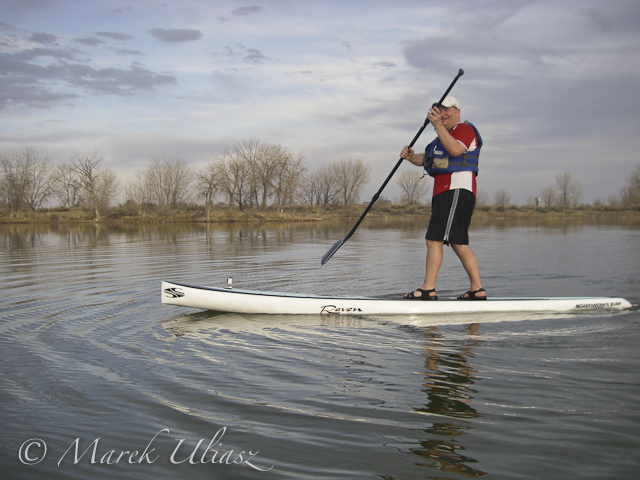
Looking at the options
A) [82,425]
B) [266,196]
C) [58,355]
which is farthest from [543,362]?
[266,196]

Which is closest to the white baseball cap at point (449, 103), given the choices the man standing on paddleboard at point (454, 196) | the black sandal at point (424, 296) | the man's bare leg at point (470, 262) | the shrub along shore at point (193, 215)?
the man standing on paddleboard at point (454, 196)

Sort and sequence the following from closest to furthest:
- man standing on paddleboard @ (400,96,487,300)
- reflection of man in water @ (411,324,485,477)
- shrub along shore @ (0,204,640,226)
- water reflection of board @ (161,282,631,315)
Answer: reflection of man in water @ (411,324,485,477) < water reflection of board @ (161,282,631,315) < man standing on paddleboard @ (400,96,487,300) < shrub along shore @ (0,204,640,226)

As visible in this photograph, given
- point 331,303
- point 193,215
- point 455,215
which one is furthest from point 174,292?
point 193,215

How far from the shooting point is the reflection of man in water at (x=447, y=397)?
235 centimetres

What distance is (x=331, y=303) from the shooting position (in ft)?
18.0

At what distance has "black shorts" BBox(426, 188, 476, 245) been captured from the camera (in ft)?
18.4

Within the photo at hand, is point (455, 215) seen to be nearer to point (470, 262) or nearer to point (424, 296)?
point (470, 262)

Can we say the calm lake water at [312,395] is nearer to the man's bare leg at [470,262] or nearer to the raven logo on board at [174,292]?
the raven logo on board at [174,292]

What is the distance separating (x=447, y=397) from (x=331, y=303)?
251cm

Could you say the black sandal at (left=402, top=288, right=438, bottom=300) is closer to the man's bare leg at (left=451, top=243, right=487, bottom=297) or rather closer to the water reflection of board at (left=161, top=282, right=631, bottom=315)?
the water reflection of board at (left=161, top=282, right=631, bottom=315)

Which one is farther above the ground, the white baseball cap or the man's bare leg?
the white baseball cap

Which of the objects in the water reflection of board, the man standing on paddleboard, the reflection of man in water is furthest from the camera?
the man standing on paddleboard

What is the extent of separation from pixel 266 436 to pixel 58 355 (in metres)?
2.42

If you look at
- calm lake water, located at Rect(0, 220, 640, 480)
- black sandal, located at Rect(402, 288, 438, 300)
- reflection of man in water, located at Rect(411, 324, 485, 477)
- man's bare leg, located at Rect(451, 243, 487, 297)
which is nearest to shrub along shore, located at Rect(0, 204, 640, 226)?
man's bare leg, located at Rect(451, 243, 487, 297)
